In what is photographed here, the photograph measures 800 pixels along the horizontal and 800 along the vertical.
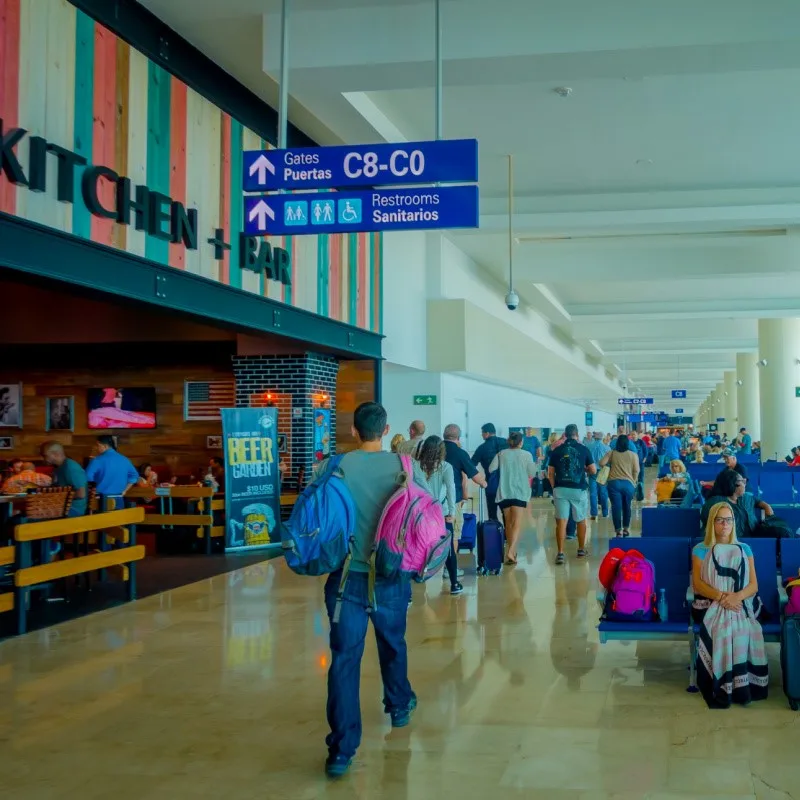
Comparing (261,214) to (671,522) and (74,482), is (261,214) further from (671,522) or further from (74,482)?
(671,522)

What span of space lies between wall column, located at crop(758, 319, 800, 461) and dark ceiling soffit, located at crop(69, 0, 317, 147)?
60.7 feet

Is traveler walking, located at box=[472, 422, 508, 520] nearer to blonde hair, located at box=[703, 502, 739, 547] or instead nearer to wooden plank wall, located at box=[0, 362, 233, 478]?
wooden plank wall, located at box=[0, 362, 233, 478]

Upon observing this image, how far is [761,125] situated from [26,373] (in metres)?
12.2

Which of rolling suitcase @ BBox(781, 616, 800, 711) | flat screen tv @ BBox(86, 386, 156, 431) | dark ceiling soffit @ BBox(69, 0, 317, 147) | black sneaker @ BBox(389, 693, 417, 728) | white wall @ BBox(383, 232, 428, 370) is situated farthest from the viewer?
flat screen tv @ BBox(86, 386, 156, 431)

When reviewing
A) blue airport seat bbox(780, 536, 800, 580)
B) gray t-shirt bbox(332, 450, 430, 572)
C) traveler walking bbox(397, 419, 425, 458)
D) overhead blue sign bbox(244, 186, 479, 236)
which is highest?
overhead blue sign bbox(244, 186, 479, 236)

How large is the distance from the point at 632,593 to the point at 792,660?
1055 millimetres

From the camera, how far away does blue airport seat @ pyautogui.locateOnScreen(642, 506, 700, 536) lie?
8211mm

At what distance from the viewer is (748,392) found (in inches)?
1602

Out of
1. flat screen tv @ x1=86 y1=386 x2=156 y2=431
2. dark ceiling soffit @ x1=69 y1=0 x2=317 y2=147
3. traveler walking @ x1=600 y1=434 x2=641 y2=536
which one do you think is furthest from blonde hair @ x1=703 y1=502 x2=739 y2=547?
flat screen tv @ x1=86 y1=386 x2=156 y2=431

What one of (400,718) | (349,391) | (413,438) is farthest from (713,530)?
(349,391)

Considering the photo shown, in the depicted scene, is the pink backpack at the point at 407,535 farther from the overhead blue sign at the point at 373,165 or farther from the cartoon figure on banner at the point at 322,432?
the cartoon figure on banner at the point at 322,432

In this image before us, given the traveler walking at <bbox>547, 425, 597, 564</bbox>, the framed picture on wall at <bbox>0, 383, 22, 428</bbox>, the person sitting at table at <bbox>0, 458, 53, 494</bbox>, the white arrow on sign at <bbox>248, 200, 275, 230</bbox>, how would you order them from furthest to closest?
the framed picture on wall at <bbox>0, 383, 22, 428</bbox> < the traveler walking at <bbox>547, 425, 597, 564</bbox> < the person sitting at table at <bbox>0, 458, 53, 494</bbox> < the white arrow on sign at <bbox>248, 200, 275, 230</bbox>

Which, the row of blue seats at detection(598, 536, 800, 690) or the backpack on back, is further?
the backpack on back

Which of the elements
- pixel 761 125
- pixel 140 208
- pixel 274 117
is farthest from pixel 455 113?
pixel 140 208
